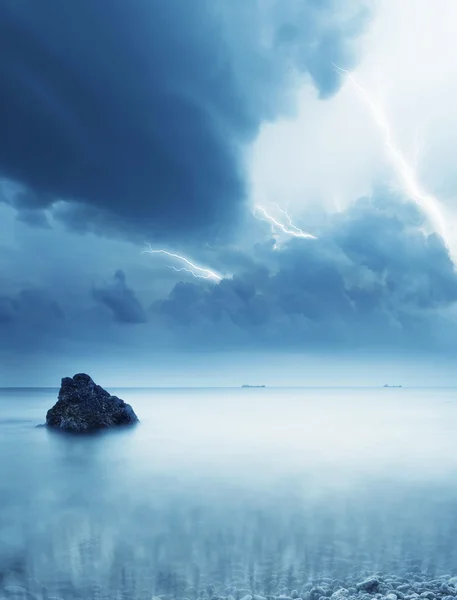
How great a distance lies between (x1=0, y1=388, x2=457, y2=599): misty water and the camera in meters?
7.56

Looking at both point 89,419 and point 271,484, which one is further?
point 89,419

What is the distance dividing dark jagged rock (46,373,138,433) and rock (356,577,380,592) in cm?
2009

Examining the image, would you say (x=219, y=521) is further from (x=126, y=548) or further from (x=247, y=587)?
(x=247, y=587)

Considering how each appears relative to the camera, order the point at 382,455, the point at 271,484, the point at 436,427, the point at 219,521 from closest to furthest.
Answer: the point at 219,521 < the point at 271,484 < the point at 382,455 < the point at 436,427

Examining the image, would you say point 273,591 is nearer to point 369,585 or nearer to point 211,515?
point 369,585

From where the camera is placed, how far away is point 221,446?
23.8 metres

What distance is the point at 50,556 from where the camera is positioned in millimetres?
8320

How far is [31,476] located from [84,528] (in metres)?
7.23

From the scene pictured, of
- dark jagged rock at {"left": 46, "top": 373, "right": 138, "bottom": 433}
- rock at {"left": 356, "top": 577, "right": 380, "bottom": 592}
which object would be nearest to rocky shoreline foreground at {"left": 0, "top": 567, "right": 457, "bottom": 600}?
rock at {"left": 356, "top": 577, "right": 380, "bottom": 592}

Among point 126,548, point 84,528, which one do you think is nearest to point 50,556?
point 126,548

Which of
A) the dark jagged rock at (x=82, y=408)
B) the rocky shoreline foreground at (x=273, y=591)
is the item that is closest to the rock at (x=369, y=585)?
the rocky shoreline foreground at (x=273, y=591)

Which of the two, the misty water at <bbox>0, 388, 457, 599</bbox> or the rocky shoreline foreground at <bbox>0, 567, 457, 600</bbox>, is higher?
the rocky shoreline foreground at <bbox>0, 567, 457, 600</bbox>

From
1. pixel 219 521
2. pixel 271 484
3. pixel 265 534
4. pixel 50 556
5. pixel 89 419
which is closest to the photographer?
pixel 50 556

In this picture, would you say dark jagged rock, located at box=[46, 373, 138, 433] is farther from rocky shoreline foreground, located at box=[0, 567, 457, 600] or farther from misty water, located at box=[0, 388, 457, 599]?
rocky shoreline foreground, located at box=[0, 567, 457, 600]
